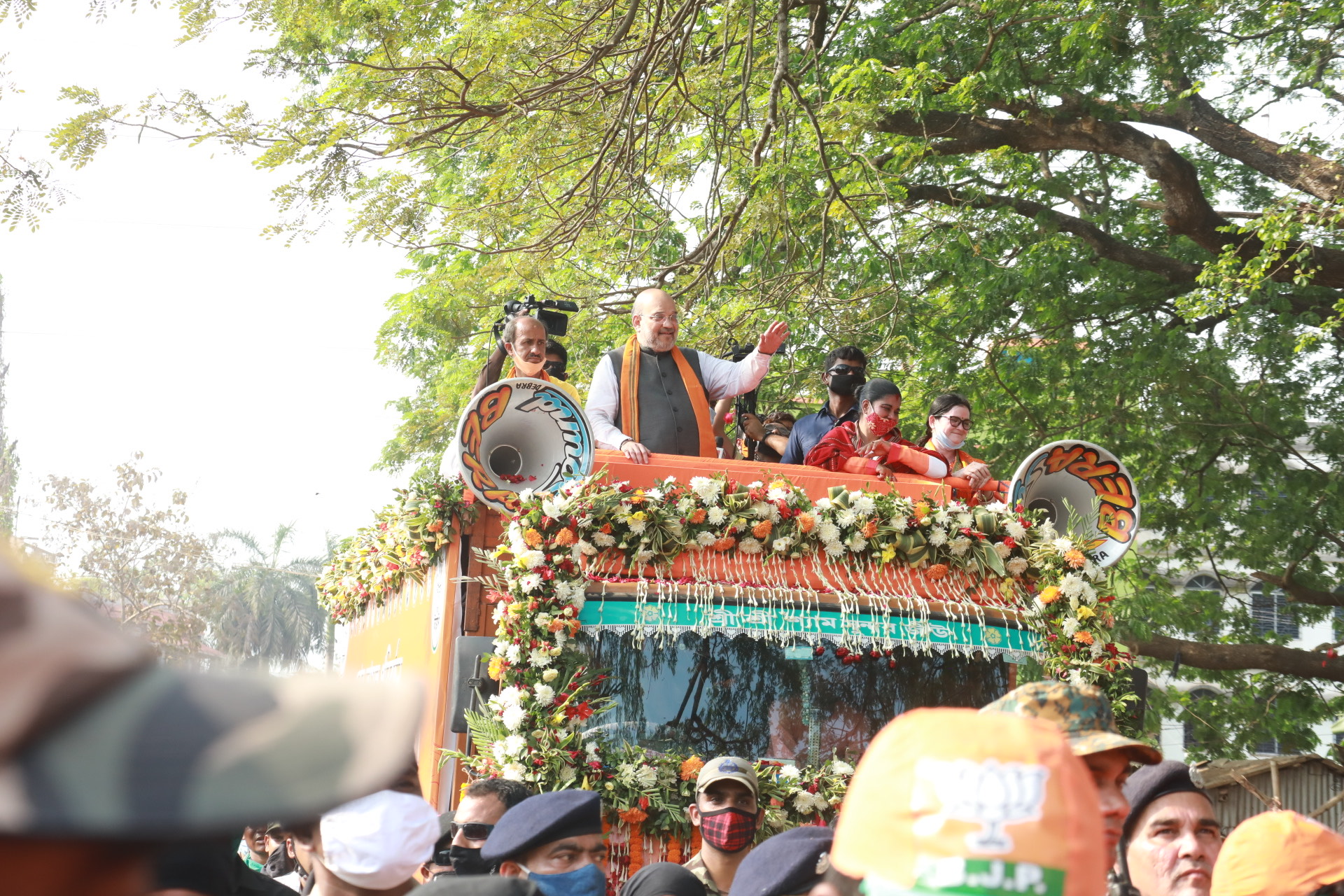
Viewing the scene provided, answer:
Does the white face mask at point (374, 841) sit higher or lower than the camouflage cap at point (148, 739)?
lower

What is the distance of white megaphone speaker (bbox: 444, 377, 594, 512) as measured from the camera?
662 cm

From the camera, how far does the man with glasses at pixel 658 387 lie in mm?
7719

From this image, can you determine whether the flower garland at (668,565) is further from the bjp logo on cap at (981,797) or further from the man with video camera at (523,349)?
the bjp logo on cap at (981,797)

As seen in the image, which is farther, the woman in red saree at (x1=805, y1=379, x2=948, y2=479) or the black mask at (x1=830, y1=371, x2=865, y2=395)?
the black mask at (x1=830, y1=371, x2=865, y2=395)

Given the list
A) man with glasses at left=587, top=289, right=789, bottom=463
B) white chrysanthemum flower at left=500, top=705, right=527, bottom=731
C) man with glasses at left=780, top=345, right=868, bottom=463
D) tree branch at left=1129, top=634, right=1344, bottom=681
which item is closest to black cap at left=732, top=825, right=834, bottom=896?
white chrysanthemum flower at left=500, top=705, right=527, bottom=731

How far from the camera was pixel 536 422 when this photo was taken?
6766 millimetres

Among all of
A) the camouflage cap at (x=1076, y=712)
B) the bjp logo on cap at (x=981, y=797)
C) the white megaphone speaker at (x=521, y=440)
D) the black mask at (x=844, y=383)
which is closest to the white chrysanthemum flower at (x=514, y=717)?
the white megaphone speaker at (x=521, y=440)

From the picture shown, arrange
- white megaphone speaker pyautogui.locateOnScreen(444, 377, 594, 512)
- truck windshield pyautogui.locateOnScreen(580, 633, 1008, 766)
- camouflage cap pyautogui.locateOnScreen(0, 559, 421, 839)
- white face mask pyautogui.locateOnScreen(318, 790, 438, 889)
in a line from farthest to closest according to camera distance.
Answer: white megaphone speaker pyautogui.locateOnScreen(444, 377, 594, 512) → truck windshield pyautogui.locateOnScreen(580, 633, 1008, 766) → white face mask pyautogui.locateOnScreen(318, 790, 438, 889) → camouflage cap pyautogui.locateOnScreen(0, 559, 421, 839)

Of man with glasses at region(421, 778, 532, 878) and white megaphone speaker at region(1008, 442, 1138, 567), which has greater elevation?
white megaphone speaker at region(1008, 442, 1138, 567)

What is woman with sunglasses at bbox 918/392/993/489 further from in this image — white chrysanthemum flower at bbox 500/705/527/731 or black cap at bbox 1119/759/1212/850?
black cap at bbox 1119/759/1212/850

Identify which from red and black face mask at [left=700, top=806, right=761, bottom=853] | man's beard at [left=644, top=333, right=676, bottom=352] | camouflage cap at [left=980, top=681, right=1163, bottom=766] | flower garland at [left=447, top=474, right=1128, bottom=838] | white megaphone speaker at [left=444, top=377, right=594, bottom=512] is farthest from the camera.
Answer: man's beard at [left=644, top=333, right=676, bottom=352]

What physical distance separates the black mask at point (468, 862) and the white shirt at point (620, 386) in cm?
324

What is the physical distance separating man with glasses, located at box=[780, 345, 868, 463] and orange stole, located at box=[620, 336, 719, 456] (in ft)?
2.93

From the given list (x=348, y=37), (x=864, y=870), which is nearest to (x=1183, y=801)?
(x=864, y=870)
